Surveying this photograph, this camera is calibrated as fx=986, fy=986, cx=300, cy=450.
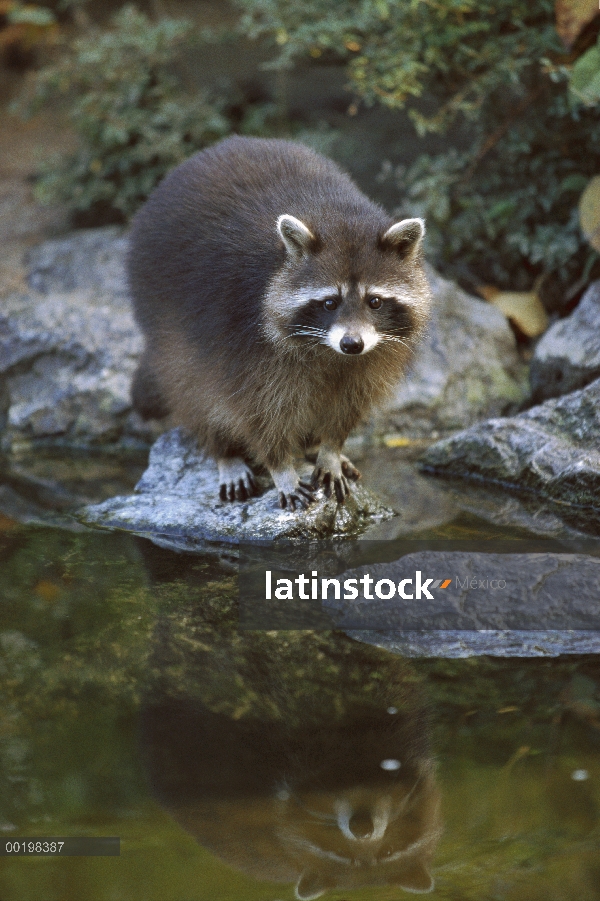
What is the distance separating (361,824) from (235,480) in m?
2.13

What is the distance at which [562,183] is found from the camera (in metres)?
5.98

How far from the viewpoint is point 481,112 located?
244 inches

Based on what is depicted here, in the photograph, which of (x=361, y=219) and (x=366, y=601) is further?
(x=361, y=219)

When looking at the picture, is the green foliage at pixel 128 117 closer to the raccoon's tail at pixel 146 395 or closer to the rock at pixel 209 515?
the raccoon's tail at pixel 146 395

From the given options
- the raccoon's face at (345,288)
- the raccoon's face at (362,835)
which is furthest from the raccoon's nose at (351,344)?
the raccoon's face at (362,835)

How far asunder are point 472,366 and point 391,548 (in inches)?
80.4

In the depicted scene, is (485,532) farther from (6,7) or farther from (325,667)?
(6,7)

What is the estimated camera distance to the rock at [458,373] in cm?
546

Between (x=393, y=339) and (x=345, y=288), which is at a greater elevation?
(x=345, y=288)

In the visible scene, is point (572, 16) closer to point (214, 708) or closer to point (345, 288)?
point (345, 288)

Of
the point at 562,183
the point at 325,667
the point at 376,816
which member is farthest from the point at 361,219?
the point at 562,183

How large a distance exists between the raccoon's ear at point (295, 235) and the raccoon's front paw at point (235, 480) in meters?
1.14

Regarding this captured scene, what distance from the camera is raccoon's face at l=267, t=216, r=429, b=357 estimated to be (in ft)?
11.5

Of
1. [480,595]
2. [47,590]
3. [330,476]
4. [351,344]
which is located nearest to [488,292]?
[330,476]
